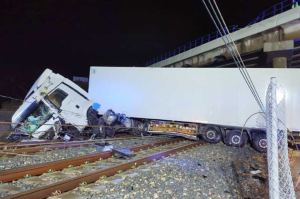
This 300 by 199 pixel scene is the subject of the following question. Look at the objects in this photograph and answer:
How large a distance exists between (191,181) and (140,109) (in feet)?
36.2

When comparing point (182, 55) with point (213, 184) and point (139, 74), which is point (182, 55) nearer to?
point (139, 74)

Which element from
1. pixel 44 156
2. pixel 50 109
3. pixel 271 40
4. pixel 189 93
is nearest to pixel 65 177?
pixel 44 156

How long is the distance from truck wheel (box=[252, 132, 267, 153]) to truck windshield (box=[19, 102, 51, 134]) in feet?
30.9

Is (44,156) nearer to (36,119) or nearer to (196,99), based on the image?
(36,119)

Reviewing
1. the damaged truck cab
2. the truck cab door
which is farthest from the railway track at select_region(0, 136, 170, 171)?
the truck cab door

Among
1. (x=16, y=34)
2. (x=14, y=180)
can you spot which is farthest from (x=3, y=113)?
(x=14, y=180)

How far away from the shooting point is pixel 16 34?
33.0 m

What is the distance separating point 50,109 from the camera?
1602 centimetres

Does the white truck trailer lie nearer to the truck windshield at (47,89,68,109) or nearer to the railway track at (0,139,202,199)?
the truck windshield at (47,89,68,109)

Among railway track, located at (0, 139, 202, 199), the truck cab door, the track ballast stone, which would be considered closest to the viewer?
railway track, located at (0, 139, 202, 199)

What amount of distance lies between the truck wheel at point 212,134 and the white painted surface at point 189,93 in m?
0.50

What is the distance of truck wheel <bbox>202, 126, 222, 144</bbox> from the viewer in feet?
57.1

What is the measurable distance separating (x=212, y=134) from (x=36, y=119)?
27.3 feet

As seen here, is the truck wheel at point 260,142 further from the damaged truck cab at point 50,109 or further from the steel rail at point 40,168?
the steel rail at point 40,168
